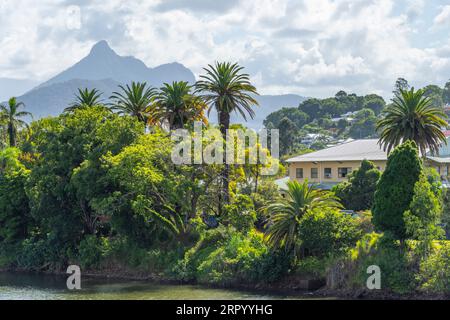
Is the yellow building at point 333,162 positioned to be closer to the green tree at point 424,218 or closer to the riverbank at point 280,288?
the riverbank at point 280,288

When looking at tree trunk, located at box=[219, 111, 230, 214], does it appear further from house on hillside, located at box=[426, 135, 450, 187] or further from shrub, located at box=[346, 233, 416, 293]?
house on hillside, located at box=[426, 135, 450, 187]

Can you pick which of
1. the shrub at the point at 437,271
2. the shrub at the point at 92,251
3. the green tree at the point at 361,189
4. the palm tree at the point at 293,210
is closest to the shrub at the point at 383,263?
the shrub at the point at 437,271

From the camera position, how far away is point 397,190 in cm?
4284

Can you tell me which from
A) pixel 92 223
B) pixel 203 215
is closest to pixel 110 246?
pixel 92 223

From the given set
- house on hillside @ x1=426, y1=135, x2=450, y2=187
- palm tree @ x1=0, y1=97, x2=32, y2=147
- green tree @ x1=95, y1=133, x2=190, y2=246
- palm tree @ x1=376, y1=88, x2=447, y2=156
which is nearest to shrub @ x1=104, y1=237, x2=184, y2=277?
green tree @ x1=95, y1=133, x2=190, y2=246

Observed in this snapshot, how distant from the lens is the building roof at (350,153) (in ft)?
259

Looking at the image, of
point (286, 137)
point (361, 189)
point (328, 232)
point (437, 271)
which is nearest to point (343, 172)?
point (361, 189)

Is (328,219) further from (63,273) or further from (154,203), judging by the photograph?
(63,273)

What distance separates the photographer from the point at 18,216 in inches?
2581

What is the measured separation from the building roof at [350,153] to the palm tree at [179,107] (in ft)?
75.5

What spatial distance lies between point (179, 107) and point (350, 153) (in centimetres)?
2676

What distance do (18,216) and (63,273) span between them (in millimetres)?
8566

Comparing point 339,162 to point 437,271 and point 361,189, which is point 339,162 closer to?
point 361,189
